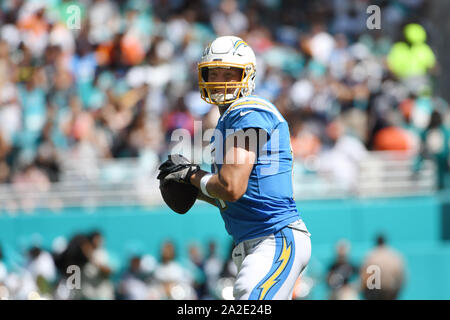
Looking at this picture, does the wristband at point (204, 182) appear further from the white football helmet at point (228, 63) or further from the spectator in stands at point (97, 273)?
the spectator in stands at point (97, 273)

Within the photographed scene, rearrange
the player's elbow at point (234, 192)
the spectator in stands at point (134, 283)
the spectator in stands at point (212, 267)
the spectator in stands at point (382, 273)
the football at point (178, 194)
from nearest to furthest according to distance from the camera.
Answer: the player's elbow at point (234, 192), the football at point (178, 194), the spectator in stands at point (382, 273), the spectator in stands at point (134, 283), the spectator in stands at point (212, 267)

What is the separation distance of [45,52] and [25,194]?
107 inches

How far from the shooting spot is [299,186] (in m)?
11.0

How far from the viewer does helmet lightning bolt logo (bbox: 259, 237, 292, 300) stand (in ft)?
15.2

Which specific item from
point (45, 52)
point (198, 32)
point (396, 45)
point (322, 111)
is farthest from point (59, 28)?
point (396, 45)

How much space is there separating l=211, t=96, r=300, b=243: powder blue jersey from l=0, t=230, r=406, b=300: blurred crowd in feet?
16.2

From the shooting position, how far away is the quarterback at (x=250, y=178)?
15.2ft

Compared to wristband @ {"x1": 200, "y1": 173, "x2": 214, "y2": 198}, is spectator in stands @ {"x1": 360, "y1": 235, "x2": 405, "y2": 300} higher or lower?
lower

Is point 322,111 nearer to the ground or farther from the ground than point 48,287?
farther from the ground

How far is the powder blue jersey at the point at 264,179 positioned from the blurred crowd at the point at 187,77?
19.9 feet

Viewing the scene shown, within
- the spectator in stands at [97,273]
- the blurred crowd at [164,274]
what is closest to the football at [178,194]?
the blurred crowd at [164,274]

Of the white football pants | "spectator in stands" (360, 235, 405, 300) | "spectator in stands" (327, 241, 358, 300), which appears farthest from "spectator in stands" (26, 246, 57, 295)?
the white football pants

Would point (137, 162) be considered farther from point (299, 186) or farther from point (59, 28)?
point (59, 28)

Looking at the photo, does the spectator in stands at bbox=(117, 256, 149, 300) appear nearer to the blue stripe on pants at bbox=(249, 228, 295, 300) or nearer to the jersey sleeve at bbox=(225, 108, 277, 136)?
the blue stripe on pants at bbox=(249, 228, 295, 300)
